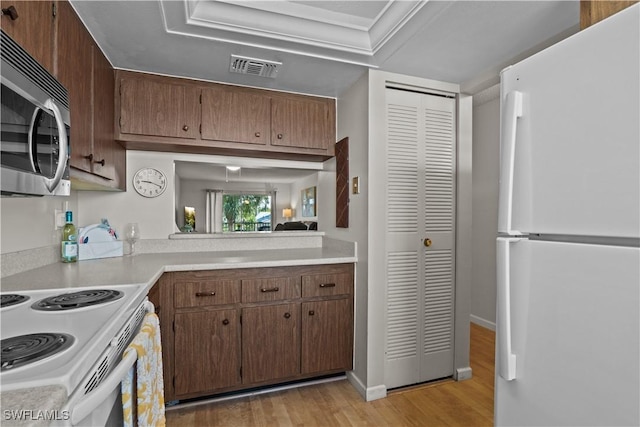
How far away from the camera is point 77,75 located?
63.3 inches

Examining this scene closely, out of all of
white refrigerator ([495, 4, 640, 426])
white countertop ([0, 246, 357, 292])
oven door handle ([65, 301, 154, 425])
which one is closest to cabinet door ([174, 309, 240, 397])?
white countertop ([0, 246, 357, 292])

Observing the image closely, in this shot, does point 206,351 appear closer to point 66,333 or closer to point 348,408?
point 348,408

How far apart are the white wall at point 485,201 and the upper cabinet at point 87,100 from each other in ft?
11.1

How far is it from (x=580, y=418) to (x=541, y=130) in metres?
0.87

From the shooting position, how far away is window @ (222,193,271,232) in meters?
2.73

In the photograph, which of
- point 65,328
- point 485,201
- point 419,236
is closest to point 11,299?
point 65,328

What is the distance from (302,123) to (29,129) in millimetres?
1908

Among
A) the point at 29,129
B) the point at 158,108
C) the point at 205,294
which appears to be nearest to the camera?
the point at 29,129

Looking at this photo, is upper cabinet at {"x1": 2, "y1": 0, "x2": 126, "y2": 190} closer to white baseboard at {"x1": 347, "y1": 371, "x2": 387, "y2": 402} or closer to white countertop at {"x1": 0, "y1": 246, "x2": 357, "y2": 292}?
white countertop at {"x1": 0, "y1": 246, "x2": 357, "y2": 292}

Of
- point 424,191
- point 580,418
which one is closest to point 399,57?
point 424,191

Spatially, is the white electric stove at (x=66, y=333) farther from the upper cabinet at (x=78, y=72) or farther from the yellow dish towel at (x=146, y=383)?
the upper cabinet at (x=78, y=72)

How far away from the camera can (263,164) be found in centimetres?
283

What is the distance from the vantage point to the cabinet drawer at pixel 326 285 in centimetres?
229

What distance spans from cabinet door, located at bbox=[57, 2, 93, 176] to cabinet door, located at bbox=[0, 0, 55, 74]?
0.27ft
